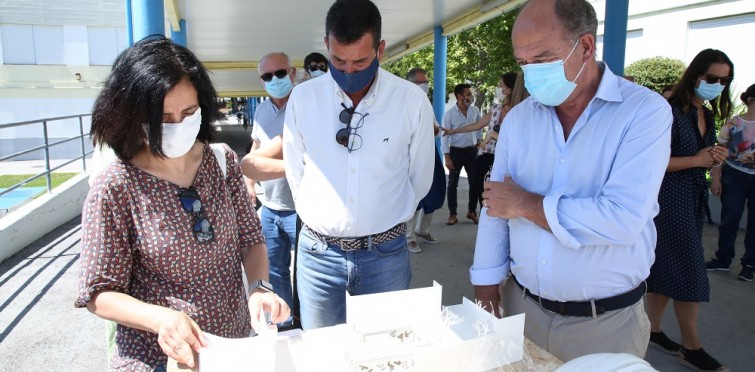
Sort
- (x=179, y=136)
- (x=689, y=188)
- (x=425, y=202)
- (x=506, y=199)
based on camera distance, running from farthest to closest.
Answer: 1. (x=425, y=202)
2. (x=689, y=188)
3. (x=506, y=199)
4. (x=179, y=136)

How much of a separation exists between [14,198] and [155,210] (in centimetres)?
797

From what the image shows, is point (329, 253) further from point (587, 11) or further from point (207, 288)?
point (587, 11)

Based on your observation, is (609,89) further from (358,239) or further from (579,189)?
(358,239)

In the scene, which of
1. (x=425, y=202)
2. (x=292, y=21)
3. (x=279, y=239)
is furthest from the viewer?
(x=292, y=21)

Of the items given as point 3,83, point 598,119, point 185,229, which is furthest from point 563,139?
point 3,83

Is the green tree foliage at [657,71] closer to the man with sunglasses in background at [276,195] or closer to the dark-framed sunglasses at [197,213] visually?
the man with sunglasses in background at [276,195]

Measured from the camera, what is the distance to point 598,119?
1.71m

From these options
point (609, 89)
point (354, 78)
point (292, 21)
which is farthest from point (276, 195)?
point (292, 21)

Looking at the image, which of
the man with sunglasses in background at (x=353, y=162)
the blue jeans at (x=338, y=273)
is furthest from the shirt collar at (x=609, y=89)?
the blue jeans at (x=338, y=273)

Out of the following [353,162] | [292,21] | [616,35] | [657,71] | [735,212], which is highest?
[292,21]

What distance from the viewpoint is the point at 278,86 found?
3.56 metres

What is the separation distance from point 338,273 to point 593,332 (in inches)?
39.9

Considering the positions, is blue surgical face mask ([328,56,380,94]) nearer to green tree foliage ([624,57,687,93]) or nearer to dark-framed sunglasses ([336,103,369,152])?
dark-framed sunglasses ([336,103,369,152])

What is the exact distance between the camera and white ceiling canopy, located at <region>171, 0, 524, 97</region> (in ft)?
23.0
